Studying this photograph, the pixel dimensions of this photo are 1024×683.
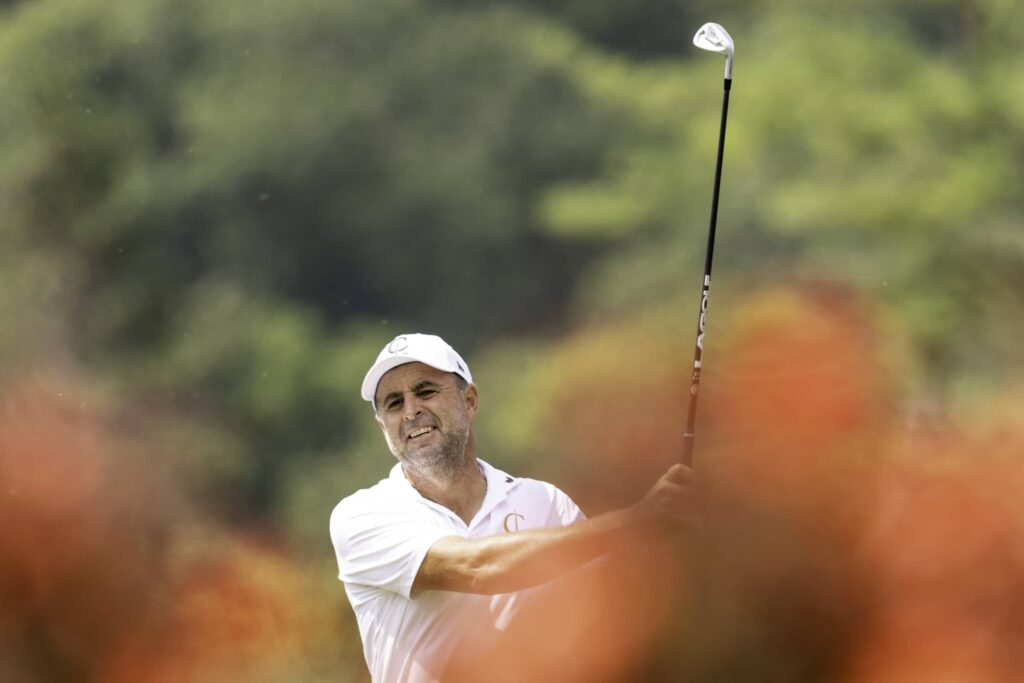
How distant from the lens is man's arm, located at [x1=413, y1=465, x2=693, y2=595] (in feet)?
6.04

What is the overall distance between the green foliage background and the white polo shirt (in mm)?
2240

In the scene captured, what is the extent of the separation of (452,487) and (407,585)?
0.20m

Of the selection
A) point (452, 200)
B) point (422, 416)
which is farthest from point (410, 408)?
point (452, 200)

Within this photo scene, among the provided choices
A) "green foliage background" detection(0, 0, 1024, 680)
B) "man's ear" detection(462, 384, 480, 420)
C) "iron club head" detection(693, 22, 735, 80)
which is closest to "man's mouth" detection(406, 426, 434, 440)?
"man's ear" detection(462, 384, 480, 420)

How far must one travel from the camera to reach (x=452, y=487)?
2.19m

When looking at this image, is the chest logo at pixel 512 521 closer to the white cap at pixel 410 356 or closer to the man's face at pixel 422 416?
the man's face at pixel 422 416

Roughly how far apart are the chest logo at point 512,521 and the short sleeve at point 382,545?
0.11m

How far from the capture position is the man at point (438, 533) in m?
1.94

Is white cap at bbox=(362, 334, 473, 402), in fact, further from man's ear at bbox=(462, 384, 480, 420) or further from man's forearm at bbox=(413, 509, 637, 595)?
man's forearm at bbox=(413, 509, 637, 595)

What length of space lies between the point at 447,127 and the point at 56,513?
84.5 inches

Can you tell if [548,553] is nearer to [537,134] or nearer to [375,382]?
[375,382]

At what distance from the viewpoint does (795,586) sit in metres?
3.84

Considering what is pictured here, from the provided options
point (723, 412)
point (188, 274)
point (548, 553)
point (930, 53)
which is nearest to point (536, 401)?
point (723, 412)

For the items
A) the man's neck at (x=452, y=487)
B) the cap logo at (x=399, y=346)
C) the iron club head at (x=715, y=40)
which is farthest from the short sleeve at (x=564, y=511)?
the iron club head at (x=715, y=40)
